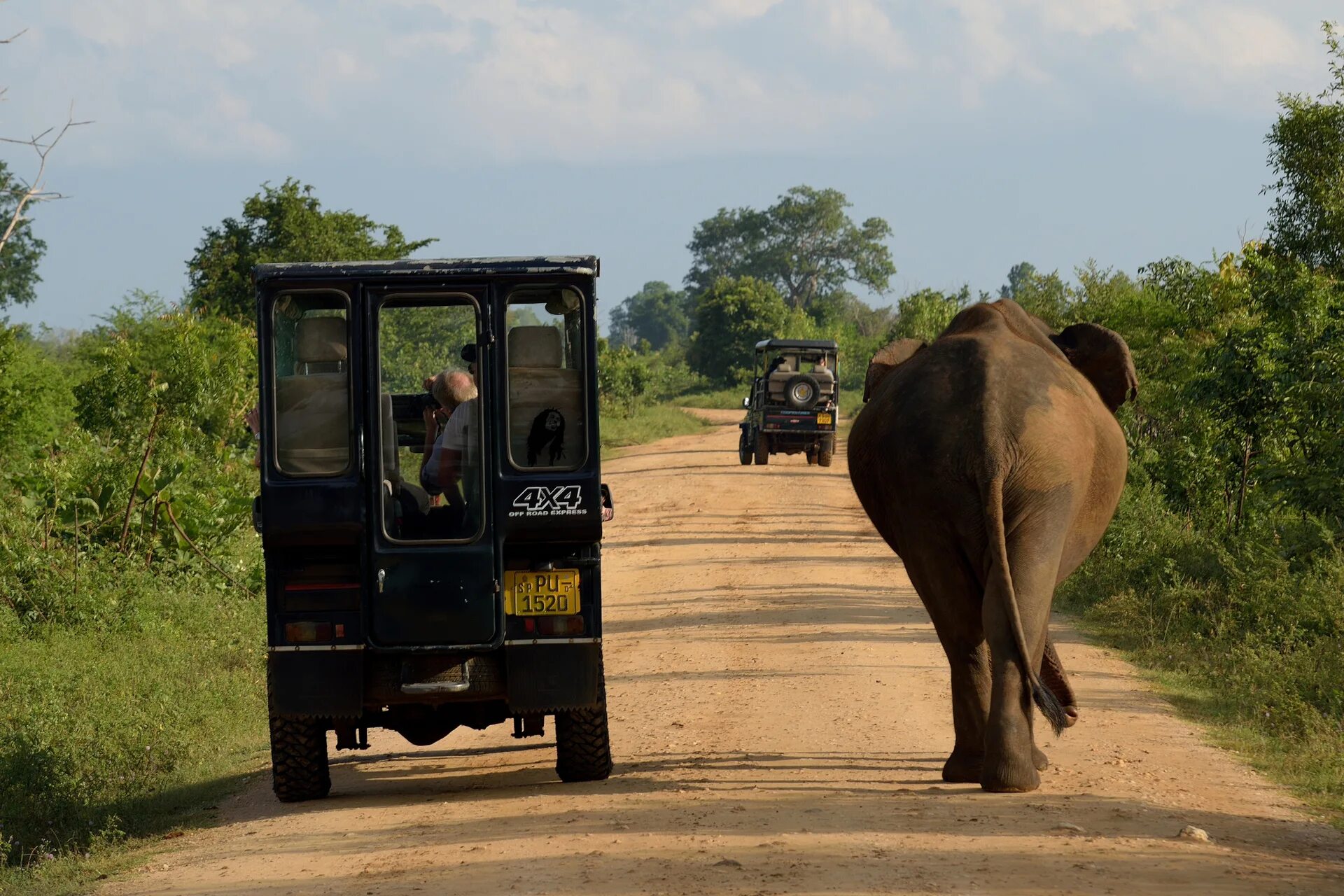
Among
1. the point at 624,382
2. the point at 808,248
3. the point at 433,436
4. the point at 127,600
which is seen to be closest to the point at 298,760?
the point at 433,436

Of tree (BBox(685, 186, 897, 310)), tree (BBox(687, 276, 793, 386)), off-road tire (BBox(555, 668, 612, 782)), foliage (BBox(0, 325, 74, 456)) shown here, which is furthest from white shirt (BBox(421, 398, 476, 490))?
tree (BBox(685, 186, 897, 310))

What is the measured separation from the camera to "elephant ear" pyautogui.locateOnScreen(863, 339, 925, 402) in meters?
8.75

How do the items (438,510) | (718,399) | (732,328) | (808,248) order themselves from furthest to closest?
1. (808,248)
2. (732,328)
3. (718,399)
4. (438,510)

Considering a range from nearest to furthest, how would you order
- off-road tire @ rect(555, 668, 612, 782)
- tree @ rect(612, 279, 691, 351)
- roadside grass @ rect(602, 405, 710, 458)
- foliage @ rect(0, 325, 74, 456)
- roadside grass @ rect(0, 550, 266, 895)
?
off-road tire @ rect(555, 668, 612, 782), roadside grass @ rect(0, 550, 266, 895), foliage @ rect(0, 325, 74, 456), roadside grass @ rect(602, 405, 710, 458), tree @ rect(612, 279, 691, 351)

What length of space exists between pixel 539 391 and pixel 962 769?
2937 mm

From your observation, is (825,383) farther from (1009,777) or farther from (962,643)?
(1009,777)

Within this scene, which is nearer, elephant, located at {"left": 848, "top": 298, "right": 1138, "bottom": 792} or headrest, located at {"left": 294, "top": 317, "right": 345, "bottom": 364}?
elephant, located at {"left": 848, "top": 298, "right": 1138, "bottom": 792}

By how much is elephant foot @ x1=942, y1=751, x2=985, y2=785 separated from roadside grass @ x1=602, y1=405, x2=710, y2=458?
103ft

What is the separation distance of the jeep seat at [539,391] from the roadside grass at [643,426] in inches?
1229

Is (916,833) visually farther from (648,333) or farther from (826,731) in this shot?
(648,333)

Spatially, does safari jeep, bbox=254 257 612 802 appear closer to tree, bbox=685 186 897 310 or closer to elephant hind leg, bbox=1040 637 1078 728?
elephant hind leg, bbox=1040 637 1078 728

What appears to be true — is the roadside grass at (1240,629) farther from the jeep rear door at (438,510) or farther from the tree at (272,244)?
the tree at (272,244)

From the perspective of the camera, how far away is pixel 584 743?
26.7 feet

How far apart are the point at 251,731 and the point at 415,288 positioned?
4834 mm
